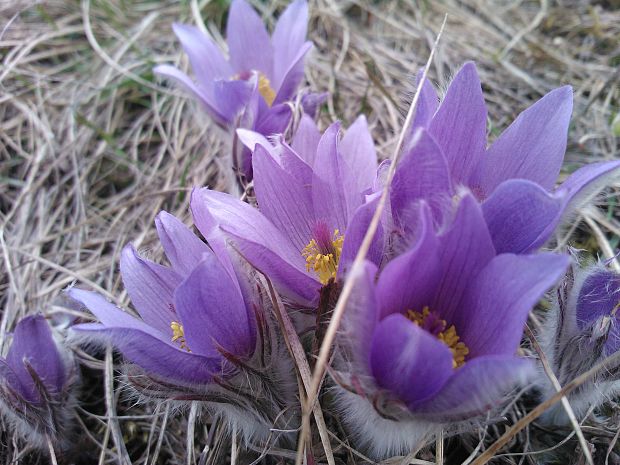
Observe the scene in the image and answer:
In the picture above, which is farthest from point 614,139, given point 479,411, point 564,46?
point 479,411

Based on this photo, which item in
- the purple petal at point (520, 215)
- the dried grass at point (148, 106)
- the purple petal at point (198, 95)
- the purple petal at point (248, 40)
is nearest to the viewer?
the purple petal at point (520, 215)

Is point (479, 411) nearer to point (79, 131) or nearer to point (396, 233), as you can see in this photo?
point (396, 233)

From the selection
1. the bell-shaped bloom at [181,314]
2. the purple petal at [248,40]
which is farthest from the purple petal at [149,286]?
the purple petal at [248,40]

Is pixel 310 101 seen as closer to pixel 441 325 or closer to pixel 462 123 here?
pixel 462 123

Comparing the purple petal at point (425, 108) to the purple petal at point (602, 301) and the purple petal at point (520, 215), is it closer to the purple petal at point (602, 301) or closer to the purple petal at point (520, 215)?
the purple petal at point (520, 215)

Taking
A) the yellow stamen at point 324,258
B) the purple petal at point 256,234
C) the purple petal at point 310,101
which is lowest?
the yellow stamen at point 324,258

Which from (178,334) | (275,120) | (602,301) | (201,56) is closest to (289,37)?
(201,56)

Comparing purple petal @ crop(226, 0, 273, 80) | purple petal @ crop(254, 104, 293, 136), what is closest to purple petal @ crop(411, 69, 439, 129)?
purple petal @ crop(254, 104, 293, 136)
